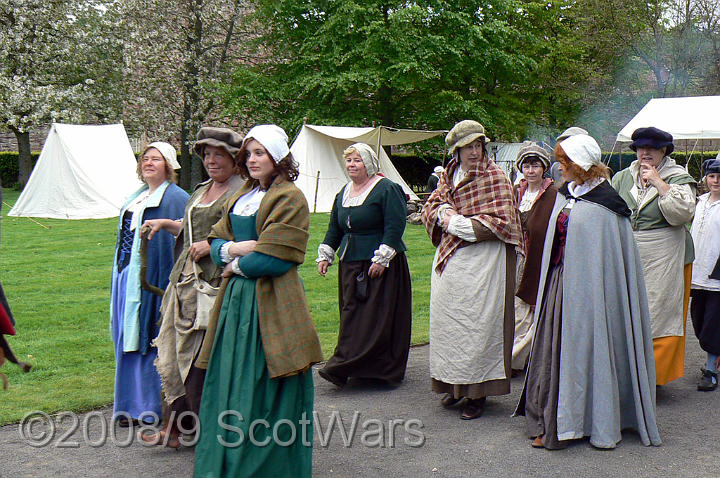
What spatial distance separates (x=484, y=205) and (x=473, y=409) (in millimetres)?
1275

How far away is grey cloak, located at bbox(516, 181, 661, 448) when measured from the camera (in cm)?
429

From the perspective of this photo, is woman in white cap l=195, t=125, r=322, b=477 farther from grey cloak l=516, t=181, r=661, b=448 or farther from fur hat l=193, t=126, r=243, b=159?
grey cloak l=516, t=181, r=661, b=448

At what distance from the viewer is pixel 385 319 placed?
5676 mm

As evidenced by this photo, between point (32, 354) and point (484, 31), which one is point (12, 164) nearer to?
point (484, 31)

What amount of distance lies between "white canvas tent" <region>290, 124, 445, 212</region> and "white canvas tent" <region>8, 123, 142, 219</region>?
4.14m

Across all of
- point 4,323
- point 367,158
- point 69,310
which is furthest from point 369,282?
point 69,310

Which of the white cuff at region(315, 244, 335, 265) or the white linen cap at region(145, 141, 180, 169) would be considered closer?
the white linen cap at region(145, 141, 180, 169)

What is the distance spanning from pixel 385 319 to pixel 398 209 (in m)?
0.80

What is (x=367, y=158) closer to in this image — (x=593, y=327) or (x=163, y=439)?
(x=593, y=327)

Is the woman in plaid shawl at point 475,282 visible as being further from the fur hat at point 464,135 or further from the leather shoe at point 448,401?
the leather shoe at point 448,401

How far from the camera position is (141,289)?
4543 millimetres

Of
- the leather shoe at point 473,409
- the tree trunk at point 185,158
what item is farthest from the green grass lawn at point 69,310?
the tree trunk at point 185,158

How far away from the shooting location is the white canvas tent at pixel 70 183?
19094mm

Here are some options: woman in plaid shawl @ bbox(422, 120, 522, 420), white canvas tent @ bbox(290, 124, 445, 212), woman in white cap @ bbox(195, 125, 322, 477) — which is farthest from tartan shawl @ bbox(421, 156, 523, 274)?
white canvas tent @ bbox(290, 124, 445, 212)
